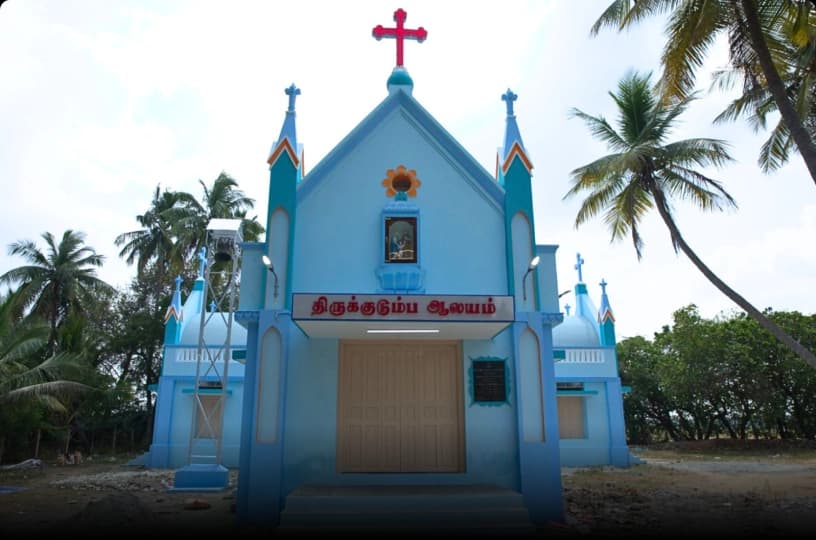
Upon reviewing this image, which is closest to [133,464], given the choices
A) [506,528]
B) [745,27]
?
[506,528]

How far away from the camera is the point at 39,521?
9.32 meters

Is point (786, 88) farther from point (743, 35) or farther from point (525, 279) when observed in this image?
point (525, 279)

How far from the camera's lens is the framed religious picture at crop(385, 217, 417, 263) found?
33.3ft

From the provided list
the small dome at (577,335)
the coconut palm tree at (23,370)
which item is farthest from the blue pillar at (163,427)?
the small dome at (577,335)

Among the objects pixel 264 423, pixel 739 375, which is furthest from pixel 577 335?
pixel 264 423

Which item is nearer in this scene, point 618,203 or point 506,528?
point 506,528

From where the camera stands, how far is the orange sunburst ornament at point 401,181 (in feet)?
34.7

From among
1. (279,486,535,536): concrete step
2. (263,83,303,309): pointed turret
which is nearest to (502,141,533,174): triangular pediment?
(263,83,303,309): pointed turret

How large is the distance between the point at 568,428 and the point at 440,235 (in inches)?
454

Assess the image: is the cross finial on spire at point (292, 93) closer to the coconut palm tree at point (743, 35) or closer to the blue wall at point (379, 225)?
the blue wall at point (379, 225)

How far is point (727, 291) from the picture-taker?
15.9 m

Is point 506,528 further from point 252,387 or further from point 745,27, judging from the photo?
point 745,27

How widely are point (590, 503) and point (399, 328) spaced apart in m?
5.19

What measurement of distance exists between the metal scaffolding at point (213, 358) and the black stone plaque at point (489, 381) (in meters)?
5.76
